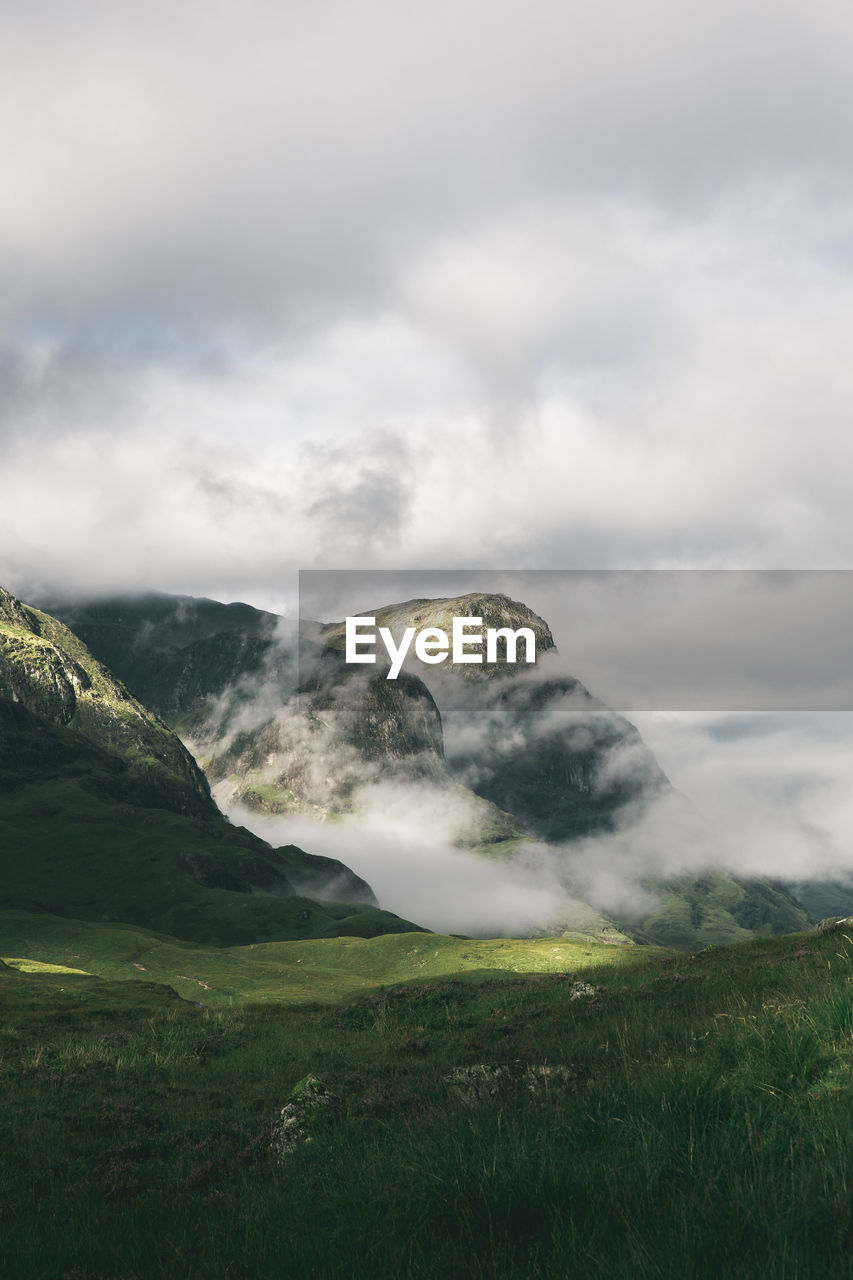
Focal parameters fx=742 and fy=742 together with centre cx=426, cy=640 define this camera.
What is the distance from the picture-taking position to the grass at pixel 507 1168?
5.07 meters

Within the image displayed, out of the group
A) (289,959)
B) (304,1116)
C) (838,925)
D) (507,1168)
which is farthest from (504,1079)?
(289,959)

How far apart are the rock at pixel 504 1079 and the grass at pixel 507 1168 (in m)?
0.38

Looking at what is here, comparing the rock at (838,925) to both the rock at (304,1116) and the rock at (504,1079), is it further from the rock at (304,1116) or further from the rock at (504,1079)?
the rock at (304,1116)

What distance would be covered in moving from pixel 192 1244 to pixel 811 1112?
588 cm

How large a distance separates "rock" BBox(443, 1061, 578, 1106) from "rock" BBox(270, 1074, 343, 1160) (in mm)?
2271

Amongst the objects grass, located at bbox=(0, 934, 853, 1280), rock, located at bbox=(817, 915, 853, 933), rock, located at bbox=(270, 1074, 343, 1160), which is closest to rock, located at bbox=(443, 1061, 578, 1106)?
grass, located at bbox=(0, 934, 853, 1280)

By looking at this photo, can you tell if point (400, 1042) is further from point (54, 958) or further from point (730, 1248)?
point (54, 958)

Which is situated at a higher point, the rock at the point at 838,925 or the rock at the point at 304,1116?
the rock at the point at 304,1116

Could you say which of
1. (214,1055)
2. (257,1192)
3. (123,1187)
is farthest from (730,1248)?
(214,1055)

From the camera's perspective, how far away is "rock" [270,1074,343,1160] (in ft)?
40.1

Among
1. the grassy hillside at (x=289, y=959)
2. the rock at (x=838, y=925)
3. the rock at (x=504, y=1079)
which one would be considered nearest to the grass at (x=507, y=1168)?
the rock at (x=504, y=1079)

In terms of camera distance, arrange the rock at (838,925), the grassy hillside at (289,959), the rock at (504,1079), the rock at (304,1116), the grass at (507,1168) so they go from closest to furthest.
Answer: the grass at (507,1168), the rock at (504,1079), the rock at (304,1116), the rock at (838,925), the grassy hillside at (289,959)

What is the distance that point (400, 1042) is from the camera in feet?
74.9

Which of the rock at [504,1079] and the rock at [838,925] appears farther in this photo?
the rock at [838,925]
